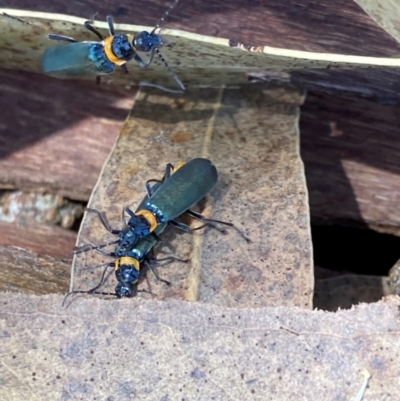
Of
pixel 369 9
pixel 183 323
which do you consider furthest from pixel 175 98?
pixel 183 323

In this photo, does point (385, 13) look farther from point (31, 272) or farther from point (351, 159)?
point (31, 272)

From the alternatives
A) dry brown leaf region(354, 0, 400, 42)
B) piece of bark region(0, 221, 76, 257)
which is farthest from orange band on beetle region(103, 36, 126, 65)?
dry brown leaf region(354, 0, 400, 42)

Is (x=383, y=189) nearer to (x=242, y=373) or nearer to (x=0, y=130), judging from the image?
(x=242, y=373)

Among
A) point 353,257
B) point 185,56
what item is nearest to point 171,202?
point 185,56

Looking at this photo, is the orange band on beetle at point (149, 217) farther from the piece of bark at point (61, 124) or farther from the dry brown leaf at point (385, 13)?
the dry brown leaf at point (385, 13)

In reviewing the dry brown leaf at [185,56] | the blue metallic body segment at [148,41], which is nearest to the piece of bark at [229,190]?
the dry brown leaf at [185,56]

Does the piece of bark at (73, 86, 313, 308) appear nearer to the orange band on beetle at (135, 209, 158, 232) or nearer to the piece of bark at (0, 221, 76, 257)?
the orange band on beetle at (135, 209, 158, 232)
